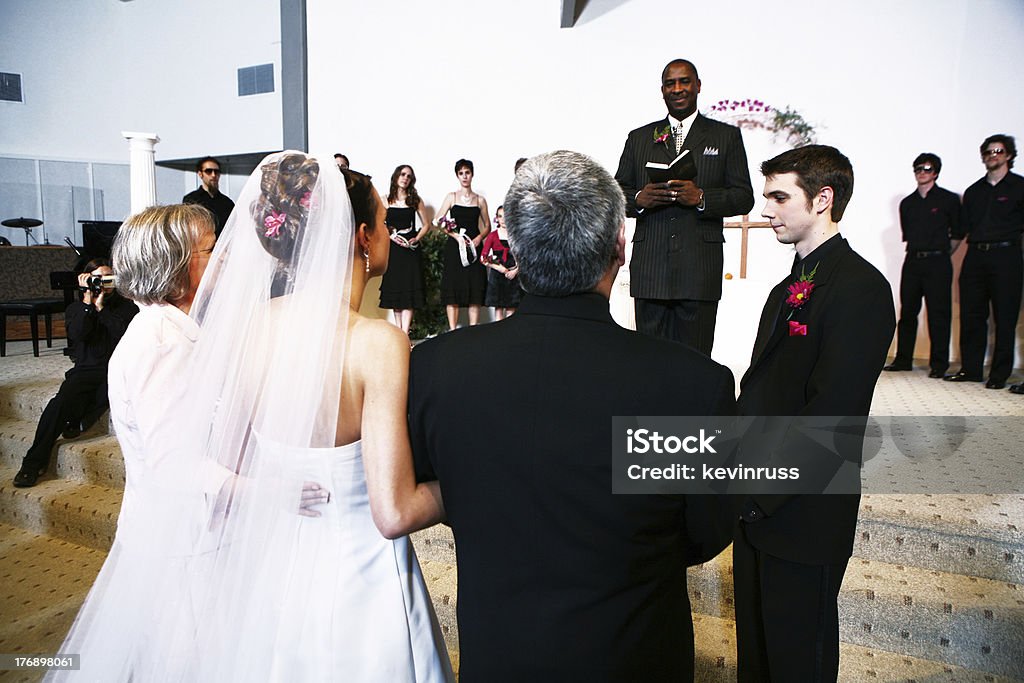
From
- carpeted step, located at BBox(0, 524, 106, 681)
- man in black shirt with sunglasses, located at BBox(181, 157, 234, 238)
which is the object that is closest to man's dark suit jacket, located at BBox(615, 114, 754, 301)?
carpeted step, located at BBox(0, 524, 106, 681)

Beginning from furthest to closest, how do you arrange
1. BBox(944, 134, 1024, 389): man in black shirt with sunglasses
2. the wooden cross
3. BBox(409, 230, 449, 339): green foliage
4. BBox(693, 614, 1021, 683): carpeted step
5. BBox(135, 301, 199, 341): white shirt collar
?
BBox(409, 230, 449, 339): green foliage
the wooden cross
BBox(944, 134, 1024, 389): man in black shirt with sunglasses
BBox(693, 614, 1021, 683): carpeted step
BBox(135, 301, 199, 341): white shirt collar

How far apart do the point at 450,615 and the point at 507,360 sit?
2.13m

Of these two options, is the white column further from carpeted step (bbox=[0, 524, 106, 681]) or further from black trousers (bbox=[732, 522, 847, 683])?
black trousers (bbox=[732, 522, 847, 683])

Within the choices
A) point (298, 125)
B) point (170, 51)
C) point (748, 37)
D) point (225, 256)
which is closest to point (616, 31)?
point (748, 37)

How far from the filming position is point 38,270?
27.2 feet

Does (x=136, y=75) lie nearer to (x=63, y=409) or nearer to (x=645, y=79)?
(x=645, y=79)

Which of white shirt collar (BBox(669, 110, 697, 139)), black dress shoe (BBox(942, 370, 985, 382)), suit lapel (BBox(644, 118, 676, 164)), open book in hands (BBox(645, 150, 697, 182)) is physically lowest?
black dress shoe (BBox(942, 370, 985, 382))

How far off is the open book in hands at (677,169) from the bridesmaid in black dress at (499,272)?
12.0ft

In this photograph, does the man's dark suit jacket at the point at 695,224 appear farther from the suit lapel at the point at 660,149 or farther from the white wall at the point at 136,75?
the white wall at the point at 136,75

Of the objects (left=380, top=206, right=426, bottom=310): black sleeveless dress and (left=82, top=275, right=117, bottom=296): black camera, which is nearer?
(left=82, top=275, right=117, bottom=296): black camera

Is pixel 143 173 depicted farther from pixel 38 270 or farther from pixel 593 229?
pixel 593 229

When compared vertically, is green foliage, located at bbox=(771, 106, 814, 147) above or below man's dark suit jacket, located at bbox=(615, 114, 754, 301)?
above

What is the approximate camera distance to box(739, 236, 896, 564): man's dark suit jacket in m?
1.59

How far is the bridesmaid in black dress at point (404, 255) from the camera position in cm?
729
